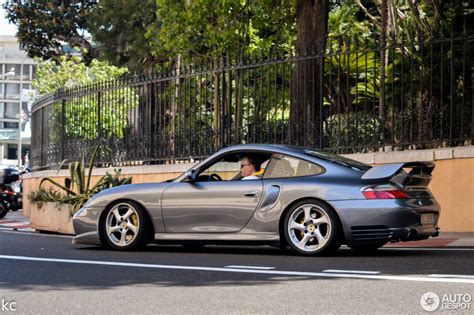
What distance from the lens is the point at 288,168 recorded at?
11180mm

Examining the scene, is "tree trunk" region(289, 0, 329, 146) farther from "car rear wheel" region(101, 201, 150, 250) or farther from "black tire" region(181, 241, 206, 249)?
"car rear wheel" region(101, 201, 150, 250)

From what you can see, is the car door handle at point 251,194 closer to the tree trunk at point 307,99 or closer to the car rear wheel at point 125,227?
the car rear wheel at point 125,227

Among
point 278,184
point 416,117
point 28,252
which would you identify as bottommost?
point 28,252

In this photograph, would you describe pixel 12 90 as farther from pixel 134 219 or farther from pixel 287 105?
pixel 134 219

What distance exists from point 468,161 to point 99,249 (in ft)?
17.4

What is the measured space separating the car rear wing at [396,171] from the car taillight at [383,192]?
11cm

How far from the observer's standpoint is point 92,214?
40.4 ft

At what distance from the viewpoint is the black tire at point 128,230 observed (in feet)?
38.7

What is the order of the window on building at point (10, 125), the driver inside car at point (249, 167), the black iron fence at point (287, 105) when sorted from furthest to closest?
1. the window on building at point (10, 125)
2. the black iron fence at point (287, 105)
3. the driver inside car at point (249, 167)

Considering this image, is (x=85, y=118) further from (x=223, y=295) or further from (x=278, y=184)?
(x=223, y=295)

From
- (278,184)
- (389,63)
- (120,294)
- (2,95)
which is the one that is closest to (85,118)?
(389,63)

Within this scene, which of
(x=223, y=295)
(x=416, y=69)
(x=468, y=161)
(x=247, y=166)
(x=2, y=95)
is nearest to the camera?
(x=223, y=295)

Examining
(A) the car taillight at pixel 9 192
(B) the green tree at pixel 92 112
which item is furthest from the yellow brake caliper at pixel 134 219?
(A) the car taillight at pixel 9 192

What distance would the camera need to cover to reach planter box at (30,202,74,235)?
1719 cm
